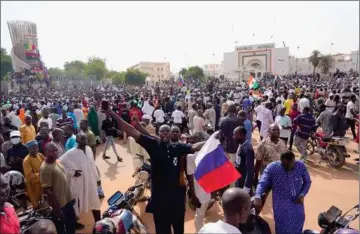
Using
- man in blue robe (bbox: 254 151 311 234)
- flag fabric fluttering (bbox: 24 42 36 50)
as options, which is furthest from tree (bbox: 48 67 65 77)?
man in blue robe (bbox: 254 151 311 234)

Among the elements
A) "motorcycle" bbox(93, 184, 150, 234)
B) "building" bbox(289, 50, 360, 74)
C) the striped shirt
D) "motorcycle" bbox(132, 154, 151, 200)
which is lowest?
"motorcycle" bbox(132, 154, 151, 200)

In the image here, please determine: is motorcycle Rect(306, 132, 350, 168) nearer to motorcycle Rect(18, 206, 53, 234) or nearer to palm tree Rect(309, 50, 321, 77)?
motorcycle Rect(18, 206, 53, 234)

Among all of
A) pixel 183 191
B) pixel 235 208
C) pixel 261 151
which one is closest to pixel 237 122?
pixel 261 151

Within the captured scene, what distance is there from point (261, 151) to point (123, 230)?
2332mm

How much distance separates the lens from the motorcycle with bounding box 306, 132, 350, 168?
739 cm

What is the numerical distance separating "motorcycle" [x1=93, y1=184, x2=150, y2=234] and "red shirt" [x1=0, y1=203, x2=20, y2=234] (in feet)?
2.23

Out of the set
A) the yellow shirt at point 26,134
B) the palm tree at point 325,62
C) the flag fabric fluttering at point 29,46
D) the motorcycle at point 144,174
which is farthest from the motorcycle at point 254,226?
the palm tree at point 325,62

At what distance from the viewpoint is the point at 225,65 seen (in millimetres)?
77750

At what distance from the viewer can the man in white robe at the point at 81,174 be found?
4.21 metres

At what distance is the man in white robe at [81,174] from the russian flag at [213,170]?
72.8 inches

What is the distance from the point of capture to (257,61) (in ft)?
237

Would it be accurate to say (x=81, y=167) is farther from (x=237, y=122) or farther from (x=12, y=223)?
(x=237, y=122)

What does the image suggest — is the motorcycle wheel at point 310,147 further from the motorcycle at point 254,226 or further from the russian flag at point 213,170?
the motorcycle at point 254,226

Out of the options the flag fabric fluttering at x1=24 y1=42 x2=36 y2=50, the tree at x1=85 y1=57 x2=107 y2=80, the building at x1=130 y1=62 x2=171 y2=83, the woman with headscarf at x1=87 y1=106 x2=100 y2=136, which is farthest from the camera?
the building at x1=130 y1=62 x2=171 y2=83
